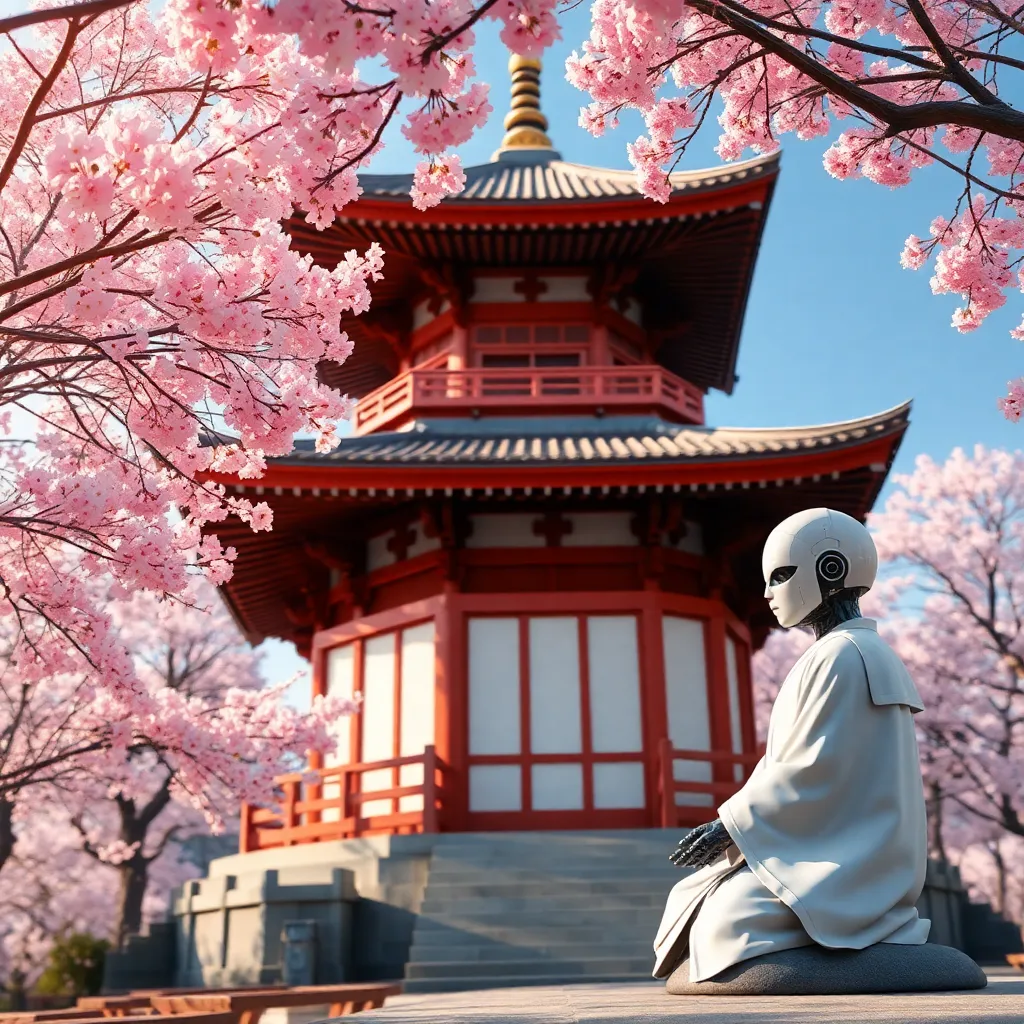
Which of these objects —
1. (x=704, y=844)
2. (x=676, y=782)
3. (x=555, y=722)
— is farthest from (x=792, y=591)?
(x=555, y=722)

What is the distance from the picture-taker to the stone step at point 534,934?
32.9 ft

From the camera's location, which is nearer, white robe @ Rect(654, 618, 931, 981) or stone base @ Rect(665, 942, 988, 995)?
stone base @ Rect(665, 942, 988, 995)

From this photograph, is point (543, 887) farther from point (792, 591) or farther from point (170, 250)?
point (170, 250)

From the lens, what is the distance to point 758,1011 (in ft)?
12.4

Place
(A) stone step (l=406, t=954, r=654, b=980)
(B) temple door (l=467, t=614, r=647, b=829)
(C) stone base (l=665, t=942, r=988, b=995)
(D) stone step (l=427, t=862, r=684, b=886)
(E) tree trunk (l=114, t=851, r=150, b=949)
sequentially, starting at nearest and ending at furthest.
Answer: (C) stone base (l=665, t=942, r=988, b=995), (A) stone step (l=406, t=954, r=654, b=980), (D) stone step (l=427, t=862, r=684, b=886), (B) temple door (l=467, t=614, r=647, b=829), (E) tree trunk (l=114, t=851, r=150, b=949)

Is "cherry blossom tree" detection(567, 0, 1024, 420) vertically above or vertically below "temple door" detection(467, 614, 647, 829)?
above

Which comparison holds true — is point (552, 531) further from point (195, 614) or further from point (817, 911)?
point (195, 614)

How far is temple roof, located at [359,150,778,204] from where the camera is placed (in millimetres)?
13766

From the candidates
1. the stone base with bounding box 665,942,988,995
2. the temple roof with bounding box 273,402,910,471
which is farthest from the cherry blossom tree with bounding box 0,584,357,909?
the stone base with bounding box 665,942,988,995

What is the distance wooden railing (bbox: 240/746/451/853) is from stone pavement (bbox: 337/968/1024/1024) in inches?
270

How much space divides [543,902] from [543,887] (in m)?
0.19

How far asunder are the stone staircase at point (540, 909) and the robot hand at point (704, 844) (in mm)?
5050

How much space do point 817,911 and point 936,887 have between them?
31.6ft

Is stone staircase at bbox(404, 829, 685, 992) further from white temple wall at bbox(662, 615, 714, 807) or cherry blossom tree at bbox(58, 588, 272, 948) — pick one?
cherry blossom tree at bbox(58, 588, 272, 948)
